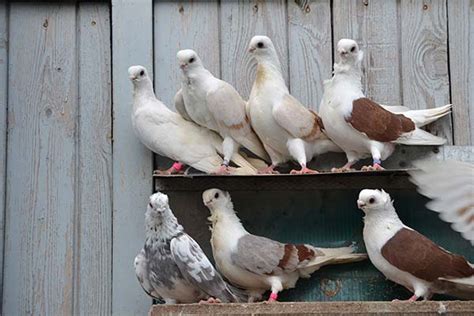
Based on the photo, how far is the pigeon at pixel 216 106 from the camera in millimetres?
2801

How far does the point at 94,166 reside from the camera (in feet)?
9.75

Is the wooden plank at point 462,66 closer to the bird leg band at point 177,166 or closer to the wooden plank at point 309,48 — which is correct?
the wooden plank at point 309,48

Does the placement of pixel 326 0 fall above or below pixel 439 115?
above

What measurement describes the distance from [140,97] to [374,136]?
0.64 metres

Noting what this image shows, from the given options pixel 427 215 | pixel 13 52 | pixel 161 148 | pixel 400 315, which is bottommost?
pixel 400 315

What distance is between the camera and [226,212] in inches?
110

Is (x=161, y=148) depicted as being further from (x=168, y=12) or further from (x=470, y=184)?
(x=470, y=184)

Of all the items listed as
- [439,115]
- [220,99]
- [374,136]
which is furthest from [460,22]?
[220,99]

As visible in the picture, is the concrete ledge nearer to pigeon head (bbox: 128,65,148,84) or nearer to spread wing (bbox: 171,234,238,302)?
spread wing (bbox: 171,234,238,302)

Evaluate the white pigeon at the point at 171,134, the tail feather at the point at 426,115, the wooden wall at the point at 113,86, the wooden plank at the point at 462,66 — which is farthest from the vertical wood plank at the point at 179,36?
the wooden plank at the point at 462,66

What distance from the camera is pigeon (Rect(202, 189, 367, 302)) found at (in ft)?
8.81

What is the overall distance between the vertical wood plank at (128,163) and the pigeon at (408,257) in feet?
2.08

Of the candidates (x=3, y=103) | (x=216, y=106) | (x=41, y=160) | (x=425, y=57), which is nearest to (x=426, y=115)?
(x=425, y=57)

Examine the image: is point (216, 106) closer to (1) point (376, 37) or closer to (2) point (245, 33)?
(2) point (245, 33)
